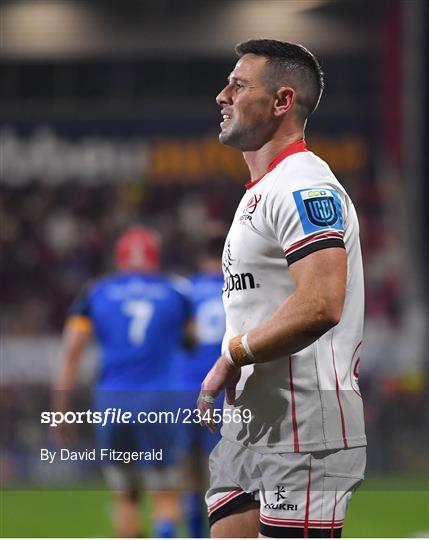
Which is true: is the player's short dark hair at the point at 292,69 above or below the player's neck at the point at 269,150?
above

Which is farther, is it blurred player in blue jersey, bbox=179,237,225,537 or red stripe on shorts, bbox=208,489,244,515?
blurred player in blue jersey, bbox=179,237,225,537

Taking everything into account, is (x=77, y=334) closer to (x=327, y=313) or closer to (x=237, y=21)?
(x=327, y=313)

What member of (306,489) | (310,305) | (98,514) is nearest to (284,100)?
(310,305)

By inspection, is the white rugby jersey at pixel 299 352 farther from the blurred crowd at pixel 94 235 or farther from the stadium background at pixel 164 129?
the stadium background at pixel 164 129

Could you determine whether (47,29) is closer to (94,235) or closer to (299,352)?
(94,235)

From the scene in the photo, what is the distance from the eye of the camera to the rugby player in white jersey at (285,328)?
2.63 metres

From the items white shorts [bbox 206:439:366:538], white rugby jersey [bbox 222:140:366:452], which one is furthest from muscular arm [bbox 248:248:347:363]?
white shorts [bbox 206:439:366:538]

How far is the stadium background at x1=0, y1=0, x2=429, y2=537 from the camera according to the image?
1586 centimetres

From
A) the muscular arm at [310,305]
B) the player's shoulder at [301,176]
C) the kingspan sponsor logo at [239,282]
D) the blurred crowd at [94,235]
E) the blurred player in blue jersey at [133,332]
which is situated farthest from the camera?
the blurred crowd at [94,235]

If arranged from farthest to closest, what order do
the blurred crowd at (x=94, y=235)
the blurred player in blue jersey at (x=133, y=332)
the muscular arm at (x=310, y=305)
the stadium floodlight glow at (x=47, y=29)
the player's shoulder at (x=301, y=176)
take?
1. the stadium floodlight glow at (x=47, y=29)
2. the blurred crowd at (x=94, y=235)
3. the blurred player in blue jersey at (x=133, y=332)
4. the player's shoulder at (x=301, y=176)
5. the muscular arm at (x=310, y=305)

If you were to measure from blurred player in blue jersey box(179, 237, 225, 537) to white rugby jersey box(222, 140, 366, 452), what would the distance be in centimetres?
329

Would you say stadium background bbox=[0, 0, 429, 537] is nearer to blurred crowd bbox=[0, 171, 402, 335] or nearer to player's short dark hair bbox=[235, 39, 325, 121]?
blurred crowd bbox=[0, 171, 402, 335]

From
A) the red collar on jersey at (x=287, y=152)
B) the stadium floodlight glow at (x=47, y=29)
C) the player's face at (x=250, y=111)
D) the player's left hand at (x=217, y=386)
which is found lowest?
the player's left hand at (x=217, y=386)

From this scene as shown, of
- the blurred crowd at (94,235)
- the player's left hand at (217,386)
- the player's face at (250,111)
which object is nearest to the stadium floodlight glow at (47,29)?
the blurred crowd at (94,235)
